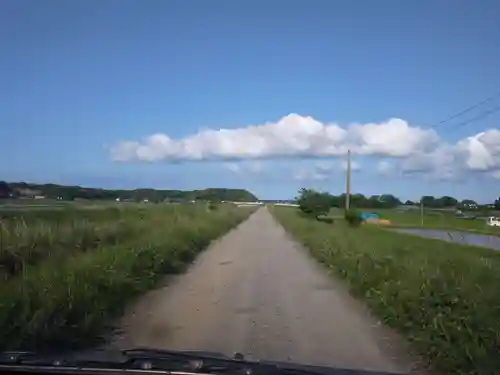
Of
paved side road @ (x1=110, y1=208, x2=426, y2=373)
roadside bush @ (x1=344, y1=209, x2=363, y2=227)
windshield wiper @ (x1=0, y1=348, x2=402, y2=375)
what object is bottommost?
paved side road @ (x1=110, y1=208, x2=426, y2=373)

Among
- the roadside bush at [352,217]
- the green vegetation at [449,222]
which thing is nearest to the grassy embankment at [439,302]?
the green vegetation at [449,222]

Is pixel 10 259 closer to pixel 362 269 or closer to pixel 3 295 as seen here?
pixel 3 295

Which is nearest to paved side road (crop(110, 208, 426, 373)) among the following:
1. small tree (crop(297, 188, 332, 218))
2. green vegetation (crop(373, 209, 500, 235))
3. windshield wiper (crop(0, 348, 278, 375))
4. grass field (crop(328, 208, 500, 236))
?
windshield wiper (crop(0, 348, 278, 375))

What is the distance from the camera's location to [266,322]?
10.4 meters

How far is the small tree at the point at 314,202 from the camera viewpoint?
72.9 meters

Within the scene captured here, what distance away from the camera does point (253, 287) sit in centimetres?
1512

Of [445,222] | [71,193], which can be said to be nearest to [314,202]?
[445,222]

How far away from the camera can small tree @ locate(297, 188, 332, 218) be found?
7294 cm

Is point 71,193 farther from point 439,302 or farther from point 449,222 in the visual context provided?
point 449,222

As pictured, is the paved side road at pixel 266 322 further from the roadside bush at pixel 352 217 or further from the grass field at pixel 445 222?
the roadside bush at pixel 352 217

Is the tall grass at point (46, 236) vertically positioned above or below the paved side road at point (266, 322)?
above

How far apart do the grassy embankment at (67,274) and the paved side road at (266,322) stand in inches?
20.8

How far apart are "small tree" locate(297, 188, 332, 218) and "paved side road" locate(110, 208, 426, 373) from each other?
55262 mm

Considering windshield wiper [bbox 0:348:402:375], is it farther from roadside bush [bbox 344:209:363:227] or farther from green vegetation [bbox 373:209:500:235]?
roadside bush [bbox 344:209:363:227]
